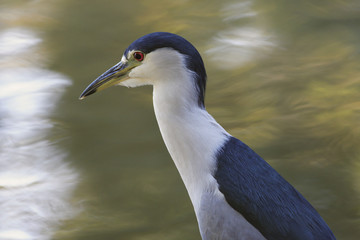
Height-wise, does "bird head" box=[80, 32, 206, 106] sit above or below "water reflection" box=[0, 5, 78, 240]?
above

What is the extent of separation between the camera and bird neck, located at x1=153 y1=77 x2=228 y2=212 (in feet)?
6.57

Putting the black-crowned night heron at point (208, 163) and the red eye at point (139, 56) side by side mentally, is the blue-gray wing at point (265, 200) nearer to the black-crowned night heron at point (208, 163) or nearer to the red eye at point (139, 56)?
the black-crowned night heron at point (208, 163)

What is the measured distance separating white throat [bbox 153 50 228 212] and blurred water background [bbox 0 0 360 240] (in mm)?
698

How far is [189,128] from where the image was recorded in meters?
2.03

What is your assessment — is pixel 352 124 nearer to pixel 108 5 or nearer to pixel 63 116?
pixel 63 116

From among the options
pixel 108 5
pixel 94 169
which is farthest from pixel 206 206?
pixel 108 5

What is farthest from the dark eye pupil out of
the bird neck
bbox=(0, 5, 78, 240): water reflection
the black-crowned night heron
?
bbox=(0, 5, 78, 240): water reflection

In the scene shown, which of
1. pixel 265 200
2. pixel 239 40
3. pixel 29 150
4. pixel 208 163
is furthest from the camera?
pixel 239 40

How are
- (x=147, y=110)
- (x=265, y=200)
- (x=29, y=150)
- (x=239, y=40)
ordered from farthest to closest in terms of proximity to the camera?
(x=239, y=40)
(x=147, y=110)
(x=29, y=150)
(x=265, y=200)

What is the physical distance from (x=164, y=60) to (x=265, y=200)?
56 cm

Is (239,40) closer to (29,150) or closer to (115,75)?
(29,150)

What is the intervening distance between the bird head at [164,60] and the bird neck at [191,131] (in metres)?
0.02

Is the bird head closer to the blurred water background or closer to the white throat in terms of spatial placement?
the white throat

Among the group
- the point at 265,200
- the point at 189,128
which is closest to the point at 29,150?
the point at 189,128
